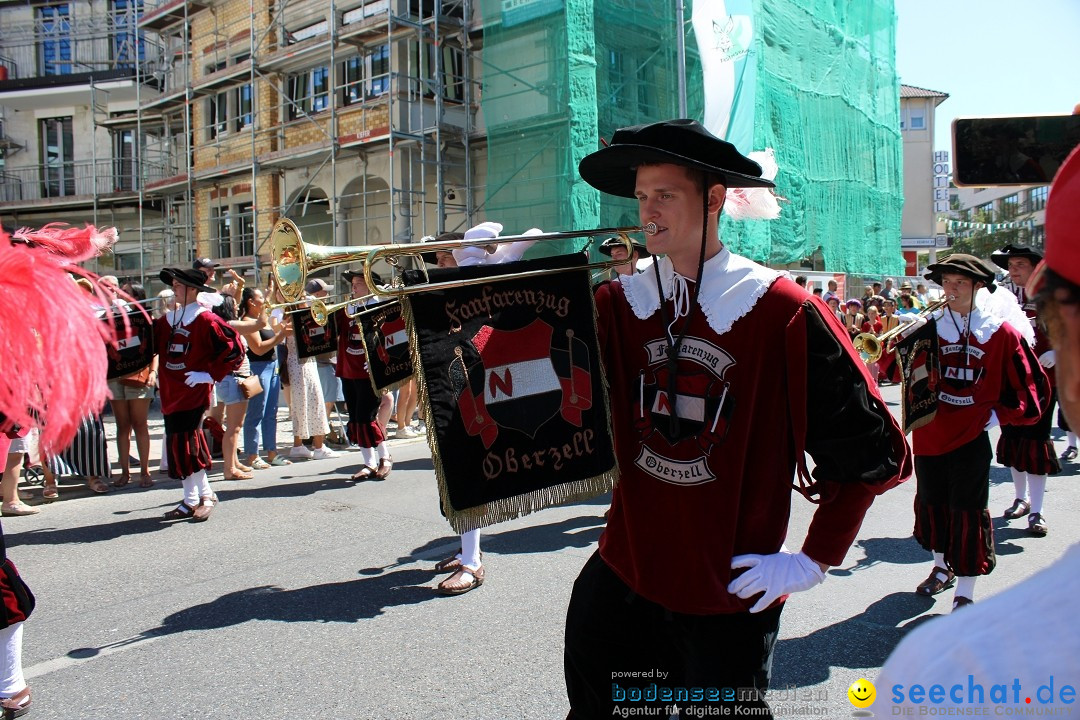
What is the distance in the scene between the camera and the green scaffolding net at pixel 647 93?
16797 mm

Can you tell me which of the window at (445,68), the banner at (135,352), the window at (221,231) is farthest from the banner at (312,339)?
the window at (221,231)

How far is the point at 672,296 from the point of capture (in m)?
2.35

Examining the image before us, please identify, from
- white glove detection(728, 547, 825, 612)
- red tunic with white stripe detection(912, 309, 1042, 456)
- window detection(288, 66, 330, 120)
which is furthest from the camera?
window detection(288, 66, 330, 120)

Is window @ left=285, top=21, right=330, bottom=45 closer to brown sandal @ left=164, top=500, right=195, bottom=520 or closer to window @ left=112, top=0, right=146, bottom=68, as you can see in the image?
window @ left=112, top=0, right=146, bottom=68

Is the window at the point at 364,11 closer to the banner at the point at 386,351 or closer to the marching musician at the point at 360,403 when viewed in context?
the marching musician at the point at 360,403

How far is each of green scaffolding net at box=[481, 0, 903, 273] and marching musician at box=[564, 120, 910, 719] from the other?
41.7 feet

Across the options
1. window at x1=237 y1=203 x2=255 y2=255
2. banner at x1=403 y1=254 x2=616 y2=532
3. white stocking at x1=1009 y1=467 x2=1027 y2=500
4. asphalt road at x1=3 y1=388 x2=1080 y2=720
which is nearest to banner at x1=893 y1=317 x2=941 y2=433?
asphalt road at x1=3 y1=388 x2=1080 y2=720

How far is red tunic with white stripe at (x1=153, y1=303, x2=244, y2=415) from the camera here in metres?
6.80

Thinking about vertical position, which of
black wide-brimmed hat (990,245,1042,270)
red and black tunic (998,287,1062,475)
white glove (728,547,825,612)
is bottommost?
red and black tunic (998,287,1062,475)

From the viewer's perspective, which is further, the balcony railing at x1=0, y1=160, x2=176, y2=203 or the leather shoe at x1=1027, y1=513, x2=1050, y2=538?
the balcony railing at x1=0, y1=160, x2=176, y2=203

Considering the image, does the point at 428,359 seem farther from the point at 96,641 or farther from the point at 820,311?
the point at 96,641

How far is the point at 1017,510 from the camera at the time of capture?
6664 mm

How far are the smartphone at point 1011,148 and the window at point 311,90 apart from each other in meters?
19.9

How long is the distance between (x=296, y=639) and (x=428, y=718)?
3.90 ft
